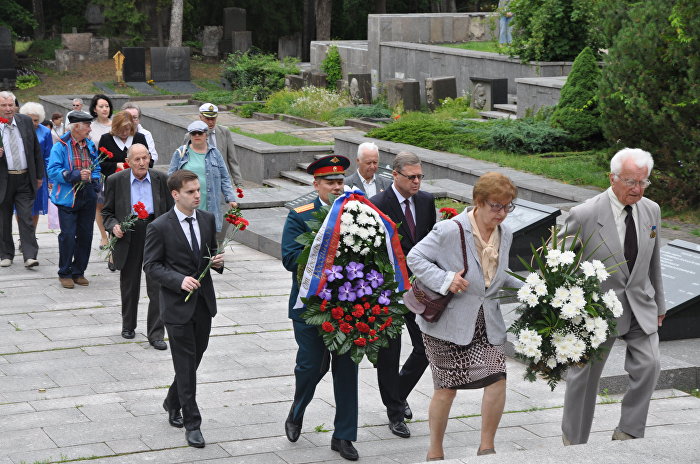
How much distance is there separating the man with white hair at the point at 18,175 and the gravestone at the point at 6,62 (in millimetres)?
26851

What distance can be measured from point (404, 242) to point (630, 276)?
1613 mm

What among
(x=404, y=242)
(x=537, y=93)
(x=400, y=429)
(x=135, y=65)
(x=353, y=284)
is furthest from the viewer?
(x=135, y=65)

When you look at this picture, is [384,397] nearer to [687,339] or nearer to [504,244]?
[504,244]

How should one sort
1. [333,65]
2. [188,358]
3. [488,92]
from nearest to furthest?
[188,358], [488,92], [333,65]

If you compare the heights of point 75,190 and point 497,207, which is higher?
point 497,207

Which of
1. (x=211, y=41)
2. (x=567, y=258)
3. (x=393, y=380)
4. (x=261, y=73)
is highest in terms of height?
(x=211, y=41)

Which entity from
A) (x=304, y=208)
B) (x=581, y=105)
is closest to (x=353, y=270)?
(x=304, y=208)

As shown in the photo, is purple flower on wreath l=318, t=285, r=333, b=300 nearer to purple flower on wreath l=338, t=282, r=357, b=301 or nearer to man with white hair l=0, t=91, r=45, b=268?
purple flower on wreath l=338, t=282, r=357, b=301

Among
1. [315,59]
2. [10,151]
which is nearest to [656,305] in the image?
[10,151]

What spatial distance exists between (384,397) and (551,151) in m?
11.9

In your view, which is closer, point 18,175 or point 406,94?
point 18,175

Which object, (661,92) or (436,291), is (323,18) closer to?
(661,92)

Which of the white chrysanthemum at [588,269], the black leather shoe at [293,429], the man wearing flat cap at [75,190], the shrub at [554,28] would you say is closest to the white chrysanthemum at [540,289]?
the white chrysanthemum at [588,269]

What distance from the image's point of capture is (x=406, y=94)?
2609cm
